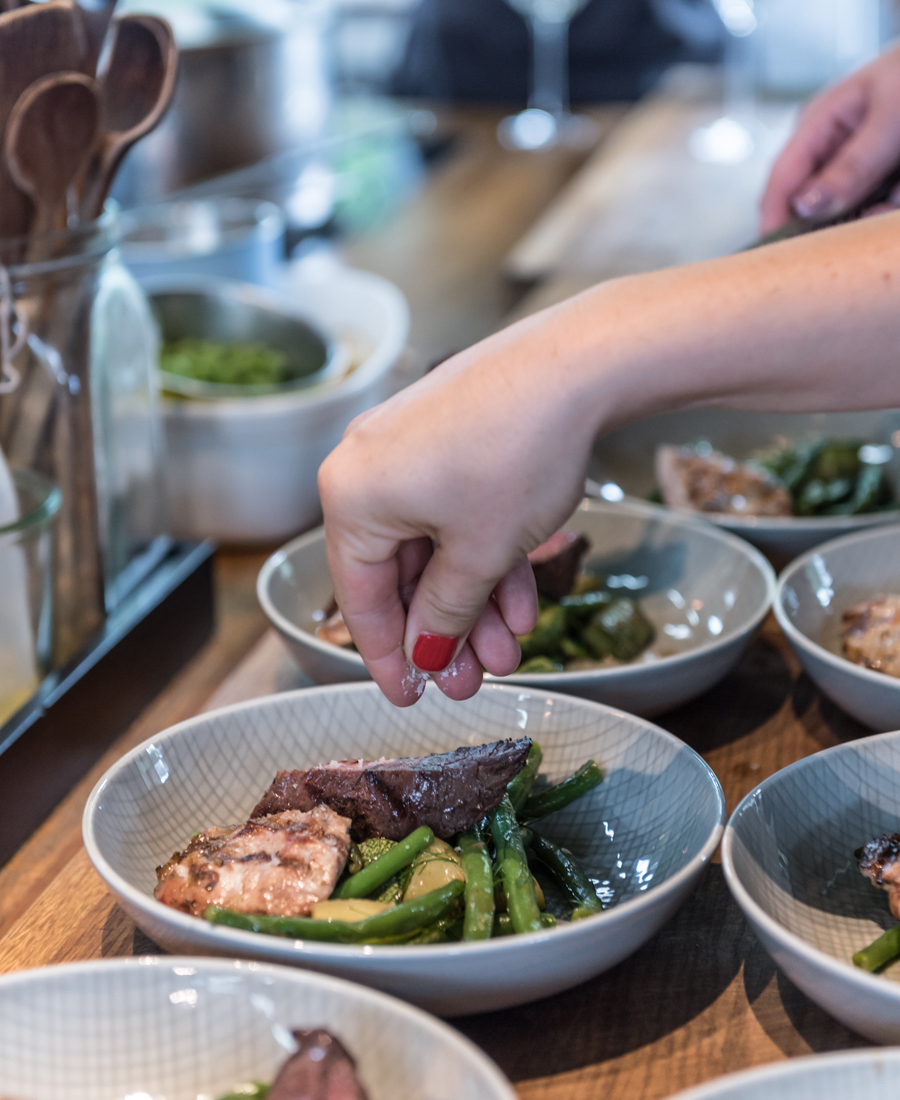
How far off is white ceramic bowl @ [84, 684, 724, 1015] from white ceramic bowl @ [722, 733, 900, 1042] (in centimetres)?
4

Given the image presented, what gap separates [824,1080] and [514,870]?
30 cm

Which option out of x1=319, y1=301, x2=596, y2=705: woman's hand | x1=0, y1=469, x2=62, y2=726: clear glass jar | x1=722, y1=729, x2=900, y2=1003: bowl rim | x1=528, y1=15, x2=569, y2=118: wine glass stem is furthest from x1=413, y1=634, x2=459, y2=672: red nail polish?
x1=528, y1=15, x2=569, y2=118: wine glass stem

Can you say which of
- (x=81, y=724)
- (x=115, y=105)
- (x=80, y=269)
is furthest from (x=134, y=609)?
(x=115, y=105)

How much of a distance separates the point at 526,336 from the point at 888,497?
116 centimetres

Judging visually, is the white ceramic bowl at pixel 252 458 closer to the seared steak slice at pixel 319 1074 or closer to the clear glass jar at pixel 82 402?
the clear glass jar at pixel 82 402

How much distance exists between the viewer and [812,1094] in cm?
67

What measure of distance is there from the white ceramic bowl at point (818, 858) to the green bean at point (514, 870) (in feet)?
0.50

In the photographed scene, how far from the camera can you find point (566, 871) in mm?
965

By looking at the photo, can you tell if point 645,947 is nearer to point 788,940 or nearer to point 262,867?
point 788,940

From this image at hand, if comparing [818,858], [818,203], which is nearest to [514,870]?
[818,858]

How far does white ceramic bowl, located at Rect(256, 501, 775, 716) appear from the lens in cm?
116

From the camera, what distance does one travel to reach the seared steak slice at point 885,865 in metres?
0.89

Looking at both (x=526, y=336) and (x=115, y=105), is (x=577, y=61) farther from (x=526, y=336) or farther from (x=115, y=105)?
(x=526, y=336)

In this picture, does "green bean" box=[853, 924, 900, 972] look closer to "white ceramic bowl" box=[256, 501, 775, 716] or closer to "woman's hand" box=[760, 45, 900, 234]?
"white ceramic bowl" box=[256, 501, 775, 716]
